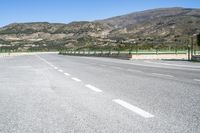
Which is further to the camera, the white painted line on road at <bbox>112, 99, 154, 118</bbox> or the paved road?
the white painted line on road at <bbox>112, 99, 154, 118</bbox>

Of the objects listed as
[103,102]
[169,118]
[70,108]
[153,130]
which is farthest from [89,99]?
[153,130]

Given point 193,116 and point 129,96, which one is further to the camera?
point 129,96

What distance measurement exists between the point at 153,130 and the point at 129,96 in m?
4.46

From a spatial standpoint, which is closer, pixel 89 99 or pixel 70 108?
pixel 70 108

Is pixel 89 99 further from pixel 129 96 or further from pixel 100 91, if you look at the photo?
pixel 100 91

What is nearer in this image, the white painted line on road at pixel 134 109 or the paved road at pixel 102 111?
the paved road at pixel 102 111

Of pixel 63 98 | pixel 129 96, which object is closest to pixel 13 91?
pixel 63 98

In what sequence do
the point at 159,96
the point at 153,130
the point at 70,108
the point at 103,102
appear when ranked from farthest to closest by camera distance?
1. the point at 159,96
2. the point at 103,102
3. the point at 70,108
4. the point at 153,130

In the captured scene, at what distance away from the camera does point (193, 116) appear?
304 inches

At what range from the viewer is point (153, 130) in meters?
6.59

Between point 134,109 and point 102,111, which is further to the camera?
point 134,109

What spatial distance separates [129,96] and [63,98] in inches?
68.6

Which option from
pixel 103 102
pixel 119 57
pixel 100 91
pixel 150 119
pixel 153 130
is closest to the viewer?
pixel 153 130

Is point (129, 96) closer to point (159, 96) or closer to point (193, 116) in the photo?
point (159, 96)
